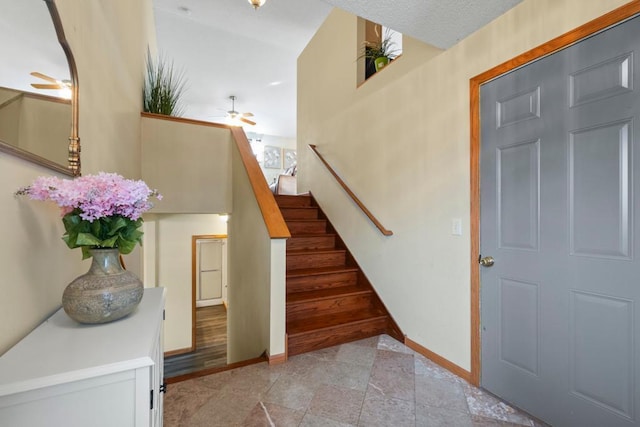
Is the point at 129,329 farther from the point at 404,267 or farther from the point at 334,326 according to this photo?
the point at 404,267

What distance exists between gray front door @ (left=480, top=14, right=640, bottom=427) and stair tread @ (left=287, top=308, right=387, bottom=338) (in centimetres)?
102

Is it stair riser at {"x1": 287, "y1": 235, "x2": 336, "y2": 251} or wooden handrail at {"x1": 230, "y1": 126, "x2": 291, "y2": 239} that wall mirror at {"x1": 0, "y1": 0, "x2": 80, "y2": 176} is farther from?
stair riser at {"x1": 287, "y1": 235, "x2": 336, "y2": 251}


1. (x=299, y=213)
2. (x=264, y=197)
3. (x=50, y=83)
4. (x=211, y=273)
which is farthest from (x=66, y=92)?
(x=211, y=273)

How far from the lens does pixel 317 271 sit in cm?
305

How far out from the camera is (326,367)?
2.11 m

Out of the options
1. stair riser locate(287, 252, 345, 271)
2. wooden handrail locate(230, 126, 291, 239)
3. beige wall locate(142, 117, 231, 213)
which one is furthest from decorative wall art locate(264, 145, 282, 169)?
stair riser locate(287, 252, 345, 271)

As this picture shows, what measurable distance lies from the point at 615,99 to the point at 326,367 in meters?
2.25

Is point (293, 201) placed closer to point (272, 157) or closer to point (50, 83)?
point (50, 83)

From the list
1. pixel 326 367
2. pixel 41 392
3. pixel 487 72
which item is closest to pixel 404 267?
pixel 326 367

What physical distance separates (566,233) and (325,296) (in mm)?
1860

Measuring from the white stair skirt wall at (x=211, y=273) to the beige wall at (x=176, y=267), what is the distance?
1.96 meters

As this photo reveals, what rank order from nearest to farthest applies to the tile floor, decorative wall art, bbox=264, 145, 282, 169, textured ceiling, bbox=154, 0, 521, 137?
the tile floor < textured ceiling, bbox=154, 0, 521, 137 < decorative wall art, bbox=264, 145, 282, 169

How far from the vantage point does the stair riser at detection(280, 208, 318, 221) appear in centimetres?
382

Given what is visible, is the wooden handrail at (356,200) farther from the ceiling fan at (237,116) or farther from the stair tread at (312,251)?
the ceiling fan at (237,116)
